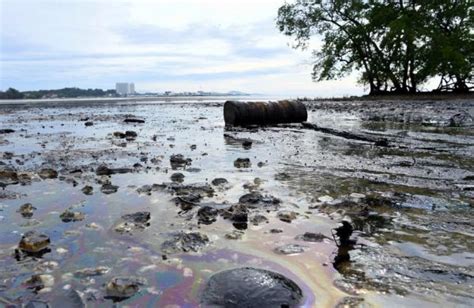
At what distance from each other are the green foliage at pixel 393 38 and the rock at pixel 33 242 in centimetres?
3682

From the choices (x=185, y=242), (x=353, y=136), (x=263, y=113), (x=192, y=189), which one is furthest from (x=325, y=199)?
(x=263, y=113)

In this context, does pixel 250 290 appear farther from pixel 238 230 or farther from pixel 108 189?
pixel 108 189

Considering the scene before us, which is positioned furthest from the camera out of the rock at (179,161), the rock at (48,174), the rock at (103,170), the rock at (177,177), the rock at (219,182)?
the rock at (179,161)

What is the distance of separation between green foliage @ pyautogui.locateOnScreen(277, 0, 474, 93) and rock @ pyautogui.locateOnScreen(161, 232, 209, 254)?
119 feet

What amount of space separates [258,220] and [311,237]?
27.3 inches

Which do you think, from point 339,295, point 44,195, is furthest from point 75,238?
point 339,295

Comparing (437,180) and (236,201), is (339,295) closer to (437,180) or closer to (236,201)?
(236,201)

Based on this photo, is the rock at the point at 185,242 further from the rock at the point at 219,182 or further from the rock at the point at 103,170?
the rock at the point at 103,170

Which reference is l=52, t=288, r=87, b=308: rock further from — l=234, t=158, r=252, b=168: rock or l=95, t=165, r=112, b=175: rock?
l=234, t=158, r=252, b=168: rock

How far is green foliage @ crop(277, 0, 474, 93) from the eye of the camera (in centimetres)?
3591

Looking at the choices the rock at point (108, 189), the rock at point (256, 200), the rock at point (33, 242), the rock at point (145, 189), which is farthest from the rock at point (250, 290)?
the rock at point (108, 189)

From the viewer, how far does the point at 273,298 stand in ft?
8.68

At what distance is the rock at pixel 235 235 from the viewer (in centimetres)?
381

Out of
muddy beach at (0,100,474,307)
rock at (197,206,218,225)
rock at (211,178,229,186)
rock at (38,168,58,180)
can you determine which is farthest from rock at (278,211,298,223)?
rock at (38,168,58,180)
